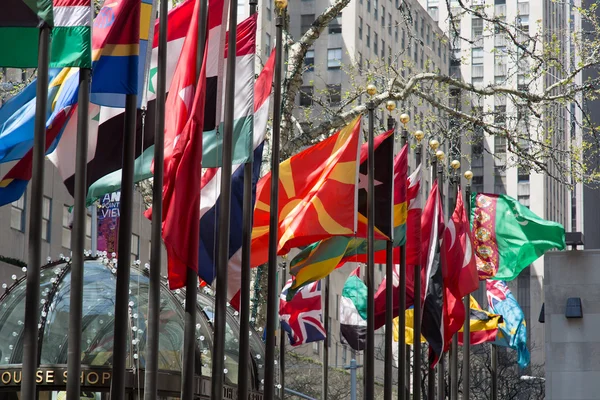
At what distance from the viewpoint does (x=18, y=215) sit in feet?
156

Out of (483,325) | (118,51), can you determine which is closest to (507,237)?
(483,325)

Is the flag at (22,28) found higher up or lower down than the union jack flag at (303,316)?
higher up

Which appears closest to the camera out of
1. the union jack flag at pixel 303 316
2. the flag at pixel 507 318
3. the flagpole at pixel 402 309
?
the flagpole at pixel 402 309

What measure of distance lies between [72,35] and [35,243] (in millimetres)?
3014

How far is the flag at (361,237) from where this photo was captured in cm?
2281

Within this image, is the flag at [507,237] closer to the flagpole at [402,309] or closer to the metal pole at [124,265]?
the flagpole at [402,309]

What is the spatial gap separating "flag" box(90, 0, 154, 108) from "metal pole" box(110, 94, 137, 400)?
0.31 meters

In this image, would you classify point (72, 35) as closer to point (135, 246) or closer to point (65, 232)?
point (65, 232)

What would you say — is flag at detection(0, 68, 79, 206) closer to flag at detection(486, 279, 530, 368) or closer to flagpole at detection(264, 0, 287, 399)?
flagpole at detection(264, 0, 287, 399)

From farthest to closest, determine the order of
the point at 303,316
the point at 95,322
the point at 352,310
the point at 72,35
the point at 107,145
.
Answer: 1. the point at 352,310
2. the point at 303,316
3. the point at 95,322
4. the point at 107,145
5. the point at 72,35

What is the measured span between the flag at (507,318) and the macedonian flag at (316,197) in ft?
54.5

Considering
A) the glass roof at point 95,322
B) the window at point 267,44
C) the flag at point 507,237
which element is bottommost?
the glass roof at point 95,322

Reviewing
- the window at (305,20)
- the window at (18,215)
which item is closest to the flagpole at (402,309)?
the window at (18,215)

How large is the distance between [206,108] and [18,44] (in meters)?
4.79
